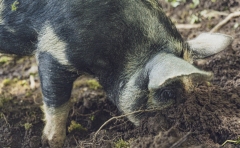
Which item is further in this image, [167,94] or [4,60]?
[4,60]

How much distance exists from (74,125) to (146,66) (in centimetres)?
100

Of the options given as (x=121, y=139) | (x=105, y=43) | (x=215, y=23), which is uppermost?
(x=105, y=43)

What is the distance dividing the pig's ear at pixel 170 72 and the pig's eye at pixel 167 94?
0.19 metres

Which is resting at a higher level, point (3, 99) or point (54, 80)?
point (54, 80)

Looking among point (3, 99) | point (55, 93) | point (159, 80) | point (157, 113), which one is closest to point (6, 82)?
point (3, 99)

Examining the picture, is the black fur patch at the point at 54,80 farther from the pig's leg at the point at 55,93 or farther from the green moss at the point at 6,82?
the green moss at the point at 6,82

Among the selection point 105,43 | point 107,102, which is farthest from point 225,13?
point 105,43

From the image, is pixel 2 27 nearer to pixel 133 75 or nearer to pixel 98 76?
pixel 98 76

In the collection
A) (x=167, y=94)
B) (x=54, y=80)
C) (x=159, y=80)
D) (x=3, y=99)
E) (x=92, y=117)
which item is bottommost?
(x=92, y=117)

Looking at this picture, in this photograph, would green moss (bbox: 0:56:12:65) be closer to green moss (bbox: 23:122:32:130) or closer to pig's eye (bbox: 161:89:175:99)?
green moss (bbox: 23:122:32:130)

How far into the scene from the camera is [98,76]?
3.84 metres

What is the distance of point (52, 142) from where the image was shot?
4.04m

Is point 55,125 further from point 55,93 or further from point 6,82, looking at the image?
point 6,82

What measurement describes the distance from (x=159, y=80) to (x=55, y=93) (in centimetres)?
108
